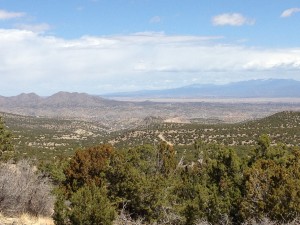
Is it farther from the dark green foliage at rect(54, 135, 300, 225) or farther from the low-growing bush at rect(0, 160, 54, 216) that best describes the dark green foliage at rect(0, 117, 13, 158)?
the low-growing bush at rect(0, 160, 54, 216)

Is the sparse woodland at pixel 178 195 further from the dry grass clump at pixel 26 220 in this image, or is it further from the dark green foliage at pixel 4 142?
the dark green foliage at pixel 4 142

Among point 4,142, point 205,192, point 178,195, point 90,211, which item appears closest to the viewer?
point 90,211

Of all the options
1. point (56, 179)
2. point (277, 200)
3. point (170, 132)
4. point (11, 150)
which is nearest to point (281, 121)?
point (170, 132)

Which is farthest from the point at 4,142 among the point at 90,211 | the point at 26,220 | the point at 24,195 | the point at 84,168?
the point at 90,211

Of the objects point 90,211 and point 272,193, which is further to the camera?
point 272,193

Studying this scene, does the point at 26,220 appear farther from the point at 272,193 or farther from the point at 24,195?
the point at 272,193

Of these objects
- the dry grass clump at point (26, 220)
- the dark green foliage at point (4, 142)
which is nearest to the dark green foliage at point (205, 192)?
the dry grass clump at point (26, 220)

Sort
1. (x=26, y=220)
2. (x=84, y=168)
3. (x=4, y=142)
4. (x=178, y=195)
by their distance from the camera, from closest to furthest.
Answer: (x=26, y=220), (x=178, y=195), (x=84, y=168), (x=4, y=142)

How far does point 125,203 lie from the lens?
19859mm

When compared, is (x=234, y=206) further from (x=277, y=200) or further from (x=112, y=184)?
(x=112, y=184)

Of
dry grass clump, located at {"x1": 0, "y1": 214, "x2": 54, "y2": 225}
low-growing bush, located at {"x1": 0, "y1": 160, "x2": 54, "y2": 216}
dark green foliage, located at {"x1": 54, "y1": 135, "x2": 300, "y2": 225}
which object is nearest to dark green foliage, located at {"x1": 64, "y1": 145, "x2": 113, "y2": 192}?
dark green foliage, located at {"x1": 54, "y1": 135, "x2": 300, "y2": 225}

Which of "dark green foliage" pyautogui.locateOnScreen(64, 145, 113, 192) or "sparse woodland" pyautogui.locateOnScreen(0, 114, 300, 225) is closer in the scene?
"sparse woodland" pyautogui.locateOnScreen(0, 114, 300, 225)

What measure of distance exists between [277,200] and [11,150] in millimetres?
27636

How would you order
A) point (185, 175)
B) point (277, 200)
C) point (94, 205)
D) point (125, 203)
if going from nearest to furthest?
point (94, 205)
point (277, 200)
point (125, 203)
point (185, 175)
